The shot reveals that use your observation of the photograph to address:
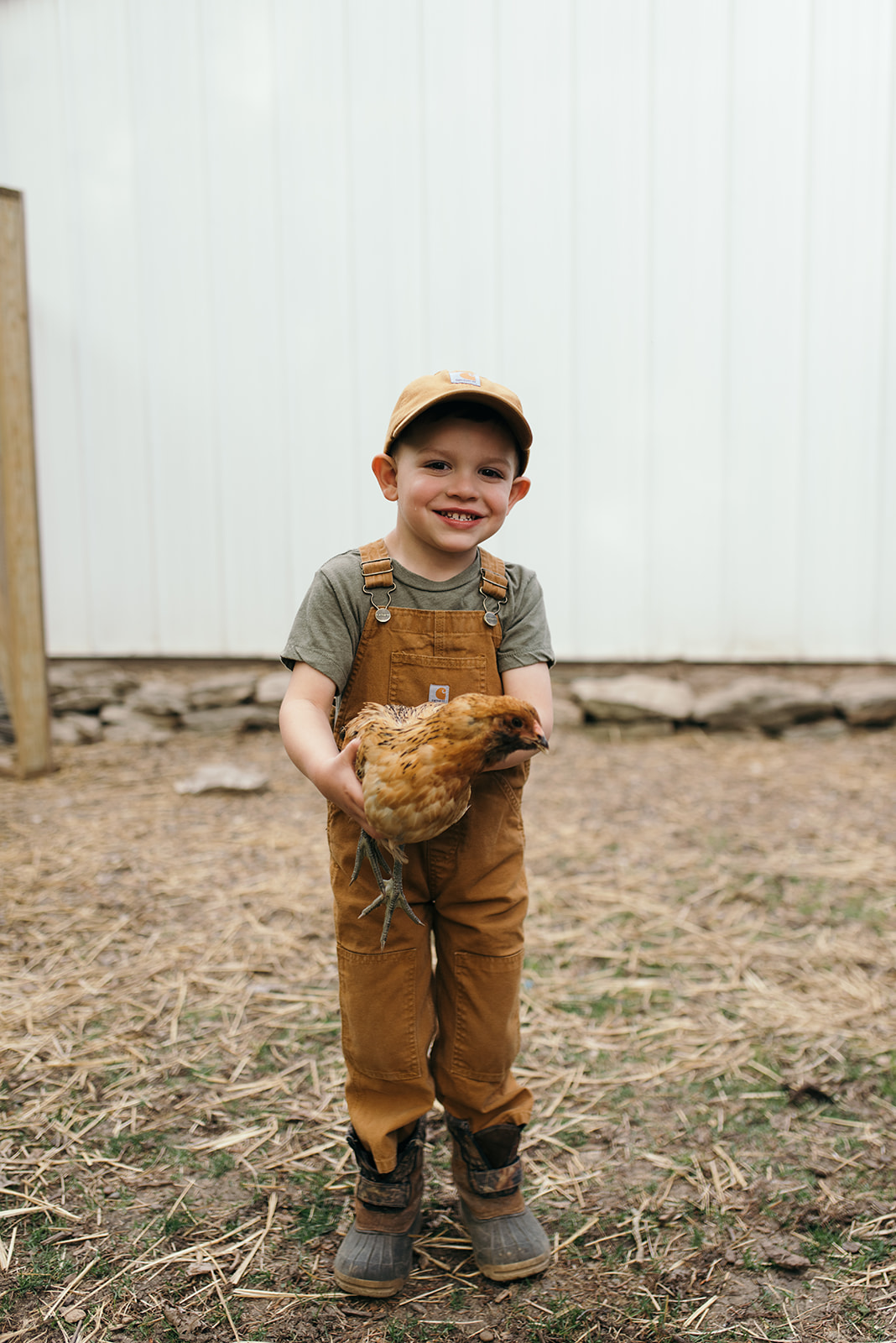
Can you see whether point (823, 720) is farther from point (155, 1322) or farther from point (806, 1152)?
point (155, 1322)

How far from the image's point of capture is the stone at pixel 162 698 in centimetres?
526

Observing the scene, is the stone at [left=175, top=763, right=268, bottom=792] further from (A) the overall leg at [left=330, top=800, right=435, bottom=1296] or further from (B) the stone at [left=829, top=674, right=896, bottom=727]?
(B) the stone at [left=829, top=674, right=896, bottom=727]

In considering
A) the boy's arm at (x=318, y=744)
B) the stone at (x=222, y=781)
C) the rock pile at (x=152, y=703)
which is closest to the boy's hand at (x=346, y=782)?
the boy's arm at (x=318, y=744)

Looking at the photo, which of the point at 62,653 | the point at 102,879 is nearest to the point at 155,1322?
the point at 102,879

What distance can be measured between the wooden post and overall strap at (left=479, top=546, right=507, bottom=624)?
3.27m

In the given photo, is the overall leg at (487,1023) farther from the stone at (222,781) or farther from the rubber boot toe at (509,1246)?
the stone at (222,781)

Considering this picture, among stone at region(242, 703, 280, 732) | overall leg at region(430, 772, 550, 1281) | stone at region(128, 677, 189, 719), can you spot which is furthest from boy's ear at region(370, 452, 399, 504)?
stone at region(128, 677, 189, 719)

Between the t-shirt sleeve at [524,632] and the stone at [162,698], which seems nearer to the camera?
the t-shirt sleeve at [524,632]

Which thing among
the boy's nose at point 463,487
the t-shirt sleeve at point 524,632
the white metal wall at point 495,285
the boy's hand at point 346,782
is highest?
the white metal wall at point 495,285

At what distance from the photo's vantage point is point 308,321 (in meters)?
4.95

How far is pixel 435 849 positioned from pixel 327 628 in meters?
0.42

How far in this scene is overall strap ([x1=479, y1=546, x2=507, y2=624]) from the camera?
156cm

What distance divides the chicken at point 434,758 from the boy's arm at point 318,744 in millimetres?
26

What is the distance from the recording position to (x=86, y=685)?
17.4 feet
